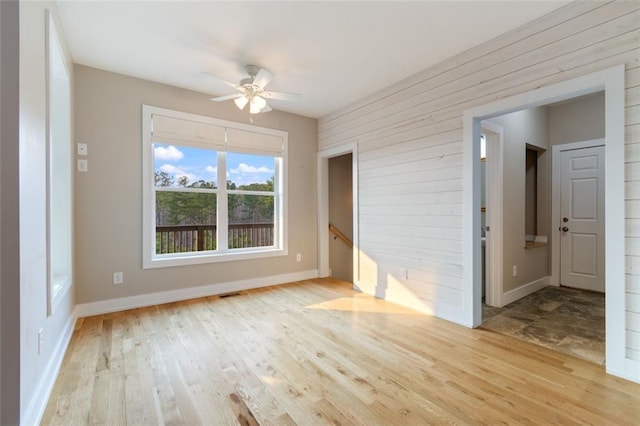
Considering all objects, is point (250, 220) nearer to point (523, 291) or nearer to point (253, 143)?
point (253, 143)

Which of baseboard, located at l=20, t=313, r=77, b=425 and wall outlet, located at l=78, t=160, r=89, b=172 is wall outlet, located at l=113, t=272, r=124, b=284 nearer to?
baseboard, located at l=20, t=313, r=77, b=425

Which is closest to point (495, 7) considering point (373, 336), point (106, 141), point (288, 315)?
point (373, 336)

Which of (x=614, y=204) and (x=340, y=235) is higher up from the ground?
(x=614, y=204)

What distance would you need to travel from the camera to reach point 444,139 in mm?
3004

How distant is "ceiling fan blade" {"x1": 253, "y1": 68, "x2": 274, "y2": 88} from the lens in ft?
9.14

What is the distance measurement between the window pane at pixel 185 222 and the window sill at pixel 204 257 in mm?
106

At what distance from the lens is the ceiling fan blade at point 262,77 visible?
9.14ft

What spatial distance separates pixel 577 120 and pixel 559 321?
10.2 ft

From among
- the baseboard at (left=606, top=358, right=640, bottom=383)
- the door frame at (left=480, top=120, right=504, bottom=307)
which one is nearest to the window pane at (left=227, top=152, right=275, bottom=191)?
the door frame at (left=480, top=120, right=504, bottom=307)

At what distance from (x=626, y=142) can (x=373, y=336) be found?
7.77ft

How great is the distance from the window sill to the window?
1 cm

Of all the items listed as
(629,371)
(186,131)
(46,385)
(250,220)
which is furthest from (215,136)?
(629,371)

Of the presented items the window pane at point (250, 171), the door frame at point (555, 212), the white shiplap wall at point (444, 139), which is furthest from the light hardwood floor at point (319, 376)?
the door frame at point (555, 212)

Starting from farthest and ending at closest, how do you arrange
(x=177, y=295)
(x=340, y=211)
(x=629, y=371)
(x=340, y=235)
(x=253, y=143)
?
(x=340, y=211) < (x=340, y=235) < (x=253, y=143) < (x=177, y=295) < (x=629, y=371)
